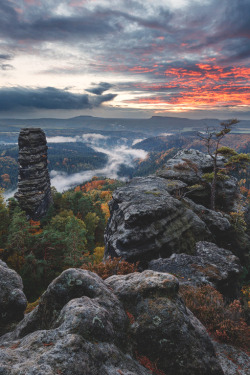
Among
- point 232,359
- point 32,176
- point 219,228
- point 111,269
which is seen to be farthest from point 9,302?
point 32,176

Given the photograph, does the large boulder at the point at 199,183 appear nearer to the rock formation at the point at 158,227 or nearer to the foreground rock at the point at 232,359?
the rock formation at the point at 158,227

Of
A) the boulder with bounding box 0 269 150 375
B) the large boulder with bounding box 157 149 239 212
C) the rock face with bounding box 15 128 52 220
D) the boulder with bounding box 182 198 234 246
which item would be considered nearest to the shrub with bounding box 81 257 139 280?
the boulder with bounding box 0 269 150 375

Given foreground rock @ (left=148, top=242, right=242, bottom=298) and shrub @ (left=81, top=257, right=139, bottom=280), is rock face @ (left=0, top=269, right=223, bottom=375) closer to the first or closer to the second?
shrub @ (left=81, top=257, right=139, bottom=280)

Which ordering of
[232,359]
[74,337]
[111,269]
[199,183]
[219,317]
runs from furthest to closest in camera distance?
[199,183] < [111,269] < [219,317] < [232,359] < [74,337]

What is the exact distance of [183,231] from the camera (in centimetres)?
1930

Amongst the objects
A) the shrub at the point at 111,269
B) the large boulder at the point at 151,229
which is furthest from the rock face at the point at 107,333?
the large boulder at the point at 151,229

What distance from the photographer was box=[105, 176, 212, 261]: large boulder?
1738cm

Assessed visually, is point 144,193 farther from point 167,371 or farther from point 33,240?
point 33,240

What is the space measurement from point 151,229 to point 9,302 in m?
11.8

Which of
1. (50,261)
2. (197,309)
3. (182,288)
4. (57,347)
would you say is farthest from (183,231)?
(50,261)

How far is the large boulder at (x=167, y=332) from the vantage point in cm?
646

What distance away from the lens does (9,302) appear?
30.6 feet

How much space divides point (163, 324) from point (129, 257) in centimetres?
1007

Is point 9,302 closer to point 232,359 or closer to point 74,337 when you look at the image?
point 74,337
